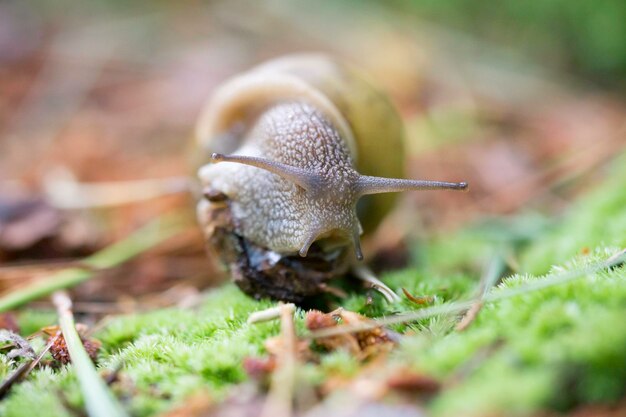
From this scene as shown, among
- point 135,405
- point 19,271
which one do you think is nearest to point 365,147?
point 135,405

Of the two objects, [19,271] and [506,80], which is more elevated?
[506,80]

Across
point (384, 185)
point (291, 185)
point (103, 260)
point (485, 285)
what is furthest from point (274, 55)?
point (485, 285)

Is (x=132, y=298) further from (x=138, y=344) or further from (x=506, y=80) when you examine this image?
(x=506, y=80)

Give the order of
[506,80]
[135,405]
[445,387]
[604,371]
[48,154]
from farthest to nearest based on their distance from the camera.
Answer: [506,80] → [48,154] → [135,405] → [445,387] → [604,371]

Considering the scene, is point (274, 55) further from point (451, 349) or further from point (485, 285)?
point (451, 349)

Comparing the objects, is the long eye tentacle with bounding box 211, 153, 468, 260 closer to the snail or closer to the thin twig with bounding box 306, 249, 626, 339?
the snail

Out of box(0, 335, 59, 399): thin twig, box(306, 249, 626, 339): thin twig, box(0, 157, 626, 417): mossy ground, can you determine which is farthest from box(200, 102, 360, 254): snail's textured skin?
box(0, 335, 59, 399): thin twig
